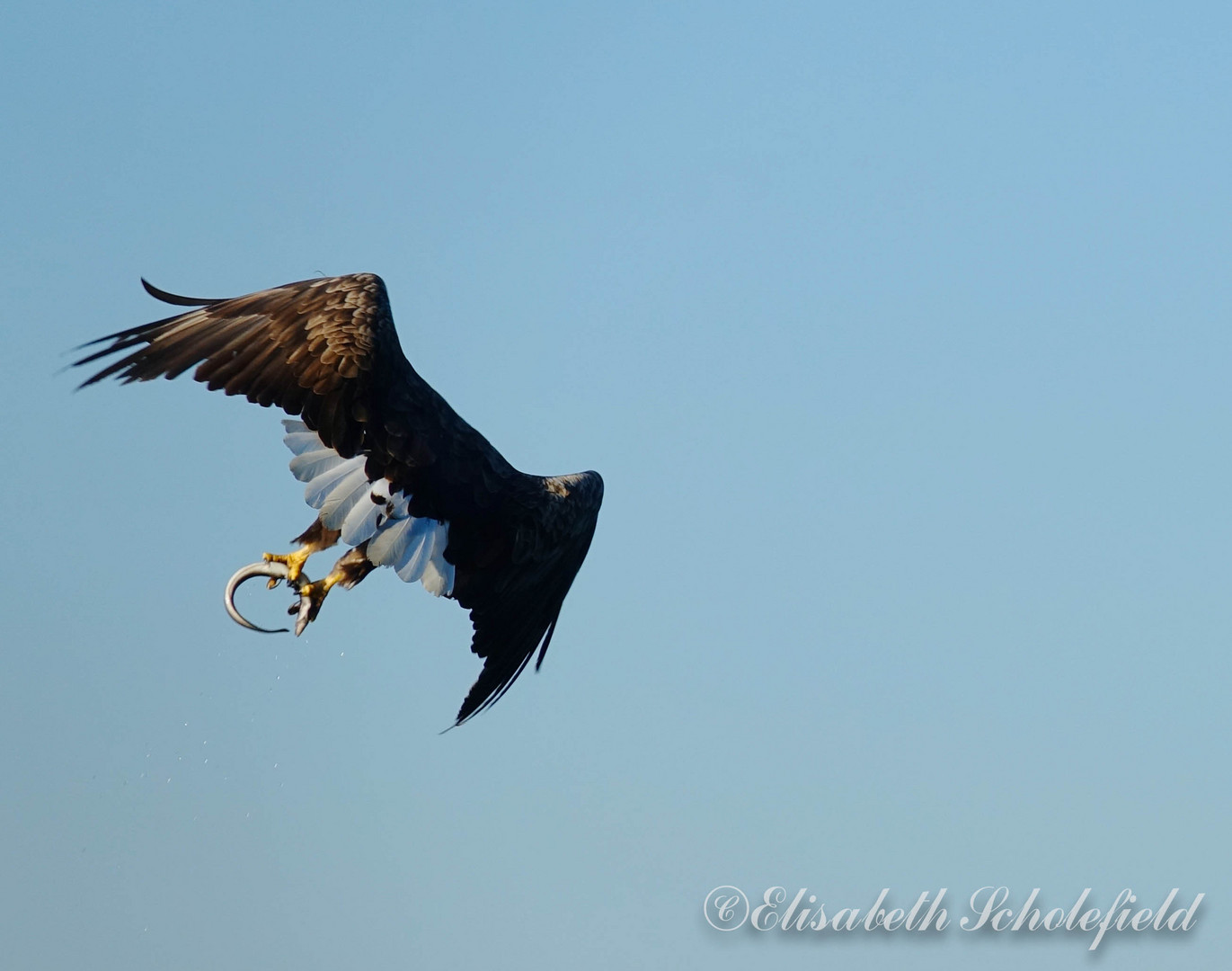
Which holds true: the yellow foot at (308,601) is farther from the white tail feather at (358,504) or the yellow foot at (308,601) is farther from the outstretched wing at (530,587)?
the outstretched wing at (530,587)

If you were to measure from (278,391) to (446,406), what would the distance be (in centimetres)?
126

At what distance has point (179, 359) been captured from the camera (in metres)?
13.3

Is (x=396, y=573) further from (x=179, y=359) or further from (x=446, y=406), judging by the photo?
(x=179, y=359)

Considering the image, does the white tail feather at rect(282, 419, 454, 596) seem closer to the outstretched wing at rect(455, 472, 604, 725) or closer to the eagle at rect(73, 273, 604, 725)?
the eagle at rect(73, 273, 604, 725)

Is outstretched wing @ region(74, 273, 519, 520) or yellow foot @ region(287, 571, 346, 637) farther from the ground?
outstretched wing @ region(74, 273, 519, 520)

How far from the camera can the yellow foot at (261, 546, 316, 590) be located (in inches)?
557

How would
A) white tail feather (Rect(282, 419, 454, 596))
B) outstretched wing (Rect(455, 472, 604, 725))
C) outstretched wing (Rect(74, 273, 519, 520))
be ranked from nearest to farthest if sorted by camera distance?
outstretched wing (Rect(74, 273, 519, 520)) → white tail feather (Rect(282, 419, 454, 596)) → outstretched wing (Rect(455, 472, 604, 725))

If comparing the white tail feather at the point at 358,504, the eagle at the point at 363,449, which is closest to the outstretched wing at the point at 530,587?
the eagle at the point at 363,449

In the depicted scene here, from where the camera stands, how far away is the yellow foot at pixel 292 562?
46.4ft

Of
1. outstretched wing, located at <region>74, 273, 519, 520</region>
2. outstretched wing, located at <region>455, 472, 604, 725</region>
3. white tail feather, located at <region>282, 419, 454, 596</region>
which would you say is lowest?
outstretched wing, located at <region>455, 472, 604, 725</region>

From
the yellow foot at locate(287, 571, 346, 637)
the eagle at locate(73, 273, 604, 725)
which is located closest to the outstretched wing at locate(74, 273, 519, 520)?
the eagle at locate(73, 273, 604, 725)

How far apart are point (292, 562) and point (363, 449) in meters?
1.04

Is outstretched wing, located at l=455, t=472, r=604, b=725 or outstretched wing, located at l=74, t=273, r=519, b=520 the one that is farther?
outstretched wing, located at l=455, t=472, r=604, b=725

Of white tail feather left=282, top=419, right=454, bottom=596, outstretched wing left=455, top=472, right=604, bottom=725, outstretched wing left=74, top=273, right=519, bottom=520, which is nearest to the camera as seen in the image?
outstretched wing left=74, top=273, right=519, bottom=520
